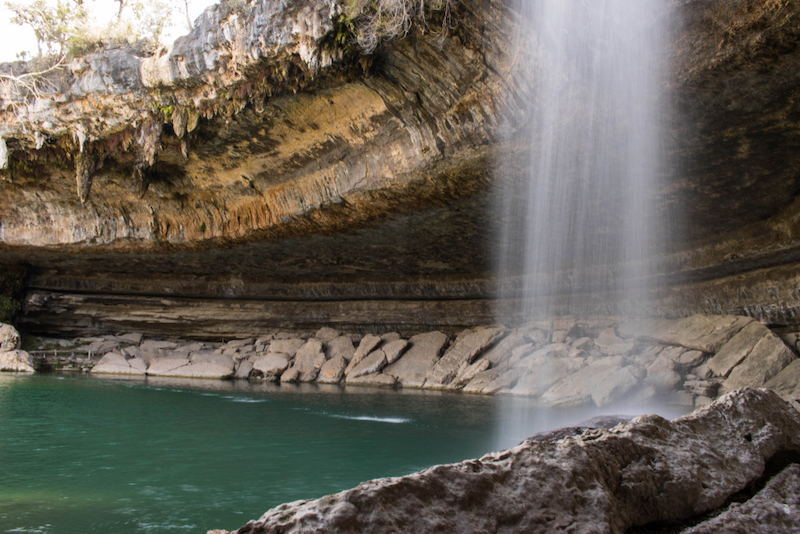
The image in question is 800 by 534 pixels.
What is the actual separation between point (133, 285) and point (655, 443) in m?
20.8

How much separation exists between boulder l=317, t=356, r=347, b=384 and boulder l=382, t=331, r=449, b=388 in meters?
1.66

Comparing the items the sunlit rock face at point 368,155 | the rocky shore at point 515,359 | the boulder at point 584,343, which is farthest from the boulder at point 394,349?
the boulder at point 584,343

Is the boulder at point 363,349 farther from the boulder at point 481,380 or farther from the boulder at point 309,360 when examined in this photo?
the boulder at point 481,380

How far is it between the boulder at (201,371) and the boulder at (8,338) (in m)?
4.95

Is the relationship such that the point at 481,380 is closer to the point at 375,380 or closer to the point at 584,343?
the point at 584,343

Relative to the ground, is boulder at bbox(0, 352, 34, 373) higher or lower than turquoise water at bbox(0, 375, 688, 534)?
higher

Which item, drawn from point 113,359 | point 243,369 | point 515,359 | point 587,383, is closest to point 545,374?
point 515,359

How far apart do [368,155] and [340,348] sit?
9.75 m

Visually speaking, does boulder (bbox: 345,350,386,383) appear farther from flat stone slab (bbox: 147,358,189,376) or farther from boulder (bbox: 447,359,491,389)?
flat stone slab (bbox: 147,358,189,376)

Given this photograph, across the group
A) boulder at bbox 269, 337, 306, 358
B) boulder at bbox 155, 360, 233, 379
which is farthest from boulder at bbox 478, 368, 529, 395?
boulder at bbox 155, 360, 233, 379

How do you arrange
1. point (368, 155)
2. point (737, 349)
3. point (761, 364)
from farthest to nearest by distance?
point (737, 349), point (368, 155), point (761, 364)

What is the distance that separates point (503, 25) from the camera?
247 inches

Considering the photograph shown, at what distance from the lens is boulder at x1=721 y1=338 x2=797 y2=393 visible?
28.9 feet

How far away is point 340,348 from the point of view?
693 inches
